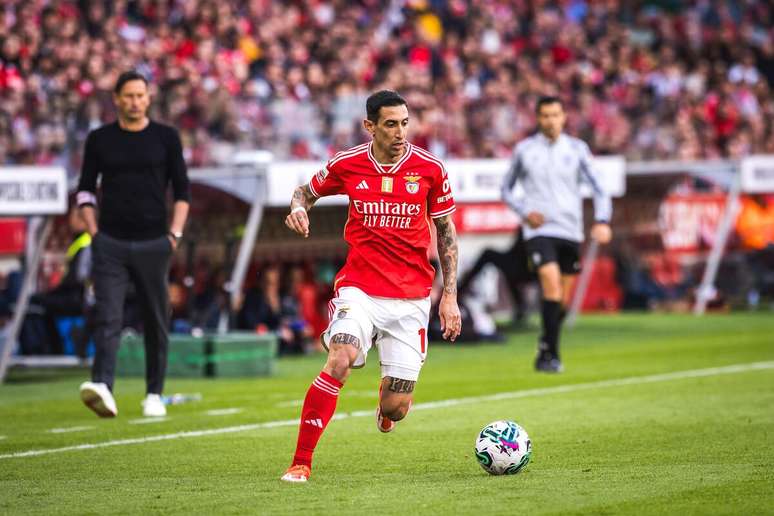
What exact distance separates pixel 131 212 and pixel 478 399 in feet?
10.5

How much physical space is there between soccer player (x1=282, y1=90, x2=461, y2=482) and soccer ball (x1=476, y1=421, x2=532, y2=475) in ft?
1.79

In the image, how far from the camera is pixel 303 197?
8.56m

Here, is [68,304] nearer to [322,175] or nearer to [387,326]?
[322,175]

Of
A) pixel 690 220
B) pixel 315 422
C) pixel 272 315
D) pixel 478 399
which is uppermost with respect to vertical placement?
pixel 315 422

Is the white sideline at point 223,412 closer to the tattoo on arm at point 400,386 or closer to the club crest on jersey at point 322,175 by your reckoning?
the tattoo on arm at point 400,386

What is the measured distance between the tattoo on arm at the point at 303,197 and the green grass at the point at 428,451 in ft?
4.67

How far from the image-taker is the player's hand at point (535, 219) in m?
14.2

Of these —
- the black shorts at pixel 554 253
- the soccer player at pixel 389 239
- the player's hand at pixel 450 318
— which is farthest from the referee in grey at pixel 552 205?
the player's hand at pixel 450 318

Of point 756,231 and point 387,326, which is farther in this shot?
point 756,231

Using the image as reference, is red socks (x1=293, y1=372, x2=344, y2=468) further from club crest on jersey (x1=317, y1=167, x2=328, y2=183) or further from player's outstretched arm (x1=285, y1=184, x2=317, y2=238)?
club crest on jersey (x1=317, y1=167, x2=328, y2=183)

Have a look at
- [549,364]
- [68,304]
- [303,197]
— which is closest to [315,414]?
[303,197]

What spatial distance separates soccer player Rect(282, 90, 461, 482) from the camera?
8.28 meters

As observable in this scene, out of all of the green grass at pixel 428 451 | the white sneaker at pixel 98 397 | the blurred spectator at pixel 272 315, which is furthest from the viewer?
the blurred spectator at pixel 272 315

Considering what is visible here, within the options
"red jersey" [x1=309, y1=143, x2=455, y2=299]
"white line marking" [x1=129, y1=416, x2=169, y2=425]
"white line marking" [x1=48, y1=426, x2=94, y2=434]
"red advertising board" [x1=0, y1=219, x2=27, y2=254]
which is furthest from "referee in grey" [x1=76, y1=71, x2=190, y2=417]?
"red advertising board" [x1=0, y1=219, x2=27, y2=254]
